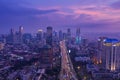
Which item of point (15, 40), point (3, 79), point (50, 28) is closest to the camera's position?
point (3, 79)

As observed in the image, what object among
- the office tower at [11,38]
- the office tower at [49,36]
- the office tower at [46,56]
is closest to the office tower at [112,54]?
the office tower at [46,56]

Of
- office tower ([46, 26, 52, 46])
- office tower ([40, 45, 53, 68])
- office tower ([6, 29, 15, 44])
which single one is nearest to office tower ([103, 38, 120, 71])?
office tower ([40, 45, 53, 68])

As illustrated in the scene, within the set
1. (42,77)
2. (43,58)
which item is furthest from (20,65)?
(42,77)

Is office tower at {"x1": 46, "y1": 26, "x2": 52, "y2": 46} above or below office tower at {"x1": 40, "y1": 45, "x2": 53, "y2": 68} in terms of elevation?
above

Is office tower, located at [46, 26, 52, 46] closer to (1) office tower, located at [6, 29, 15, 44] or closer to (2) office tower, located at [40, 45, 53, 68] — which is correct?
A: (2) office tower, located at [40, 45, 53, 68]

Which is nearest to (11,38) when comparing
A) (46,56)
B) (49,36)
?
(49,36)

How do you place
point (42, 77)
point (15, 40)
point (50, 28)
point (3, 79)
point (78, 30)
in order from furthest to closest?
1. point (78, 30)
2. point (15, 40)
3. point (50, 28)
4. point (42, 77)
5. point (3, 79)

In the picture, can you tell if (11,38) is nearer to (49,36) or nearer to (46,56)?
(49,36)

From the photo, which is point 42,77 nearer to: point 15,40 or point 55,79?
point 55,79

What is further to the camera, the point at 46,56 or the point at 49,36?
the point at 49,36
